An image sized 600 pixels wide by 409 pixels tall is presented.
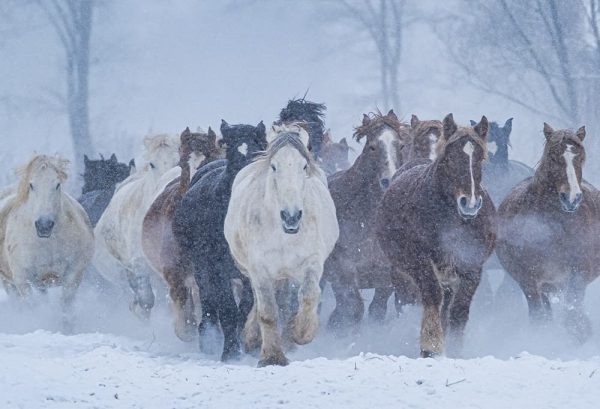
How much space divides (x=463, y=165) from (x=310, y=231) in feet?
4.36

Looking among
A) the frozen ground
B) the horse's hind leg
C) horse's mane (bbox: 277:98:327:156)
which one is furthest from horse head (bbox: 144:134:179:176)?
the frozen ground

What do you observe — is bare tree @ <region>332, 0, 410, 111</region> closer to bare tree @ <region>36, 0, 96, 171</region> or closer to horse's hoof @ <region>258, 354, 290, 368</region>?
bare tree @ <region>36, 0, 96, 171</region>

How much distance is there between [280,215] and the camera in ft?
24.8

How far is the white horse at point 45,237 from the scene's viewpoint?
11.4 m

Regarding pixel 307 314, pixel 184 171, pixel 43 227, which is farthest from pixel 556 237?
pixel 43 227

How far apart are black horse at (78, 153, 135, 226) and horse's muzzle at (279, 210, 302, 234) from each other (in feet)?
26.6

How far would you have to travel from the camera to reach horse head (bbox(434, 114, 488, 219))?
788cm

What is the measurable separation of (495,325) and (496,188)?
10.6ft

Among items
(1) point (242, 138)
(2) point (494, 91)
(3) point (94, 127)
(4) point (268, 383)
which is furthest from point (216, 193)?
(3) point (94, 127)

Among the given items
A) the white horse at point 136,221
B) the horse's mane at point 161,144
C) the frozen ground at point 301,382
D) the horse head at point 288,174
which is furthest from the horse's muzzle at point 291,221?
the horse's mane at point 161,144

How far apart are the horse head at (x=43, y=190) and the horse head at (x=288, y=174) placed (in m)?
3.87

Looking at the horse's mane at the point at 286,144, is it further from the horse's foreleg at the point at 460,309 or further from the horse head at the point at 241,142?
the horse's foreleg at the point at 460,309

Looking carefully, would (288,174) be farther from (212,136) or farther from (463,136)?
(212,136)

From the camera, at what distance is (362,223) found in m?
10.5
